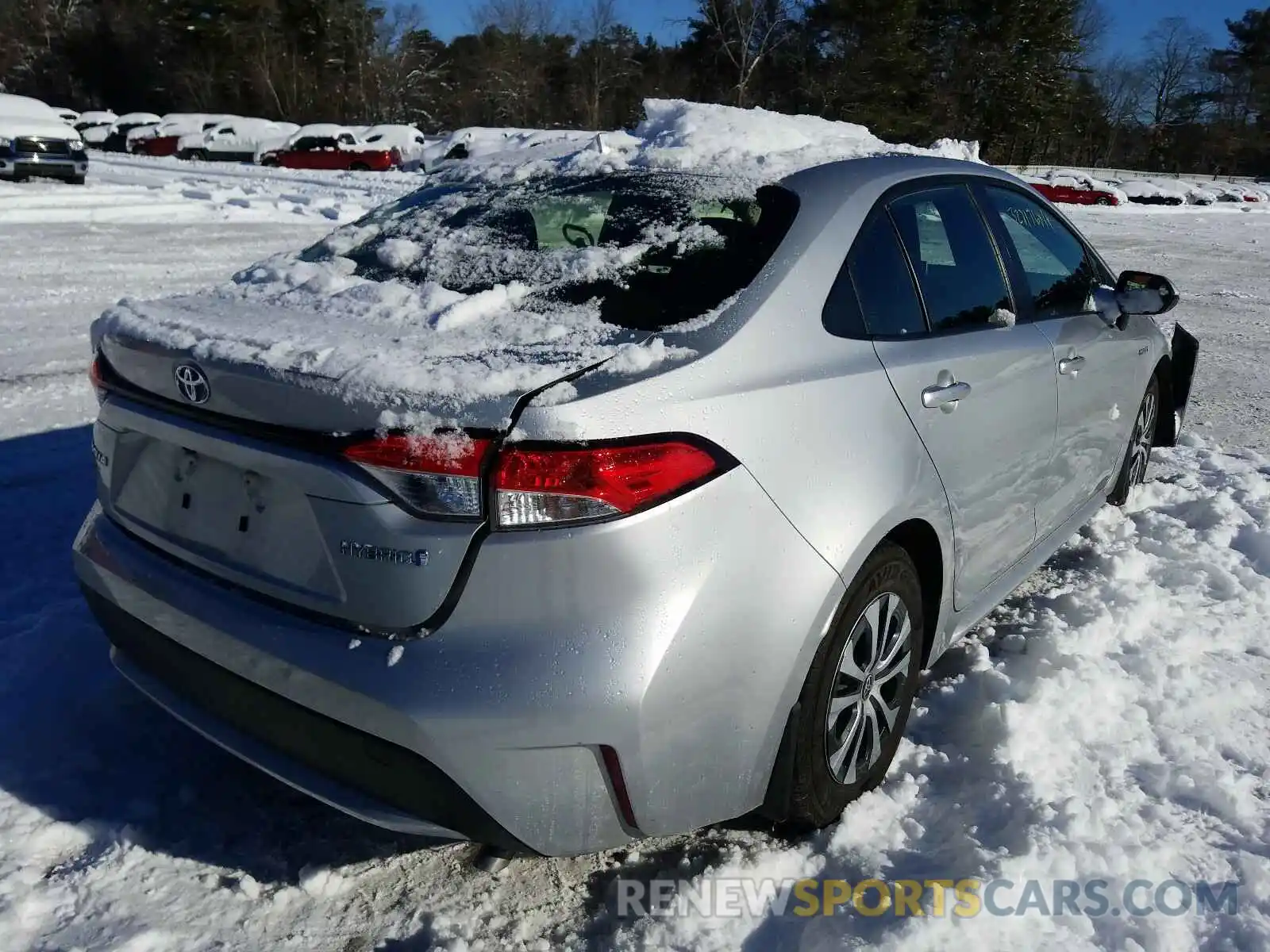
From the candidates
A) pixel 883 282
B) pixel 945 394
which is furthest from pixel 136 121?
pixel 945 394

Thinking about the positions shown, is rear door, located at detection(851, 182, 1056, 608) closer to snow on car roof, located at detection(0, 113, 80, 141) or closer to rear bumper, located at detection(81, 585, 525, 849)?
rear bumper, located at detection(81, 585, 525, 849)

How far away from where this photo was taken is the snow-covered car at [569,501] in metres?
1.82

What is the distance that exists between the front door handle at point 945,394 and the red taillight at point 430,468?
124 cm

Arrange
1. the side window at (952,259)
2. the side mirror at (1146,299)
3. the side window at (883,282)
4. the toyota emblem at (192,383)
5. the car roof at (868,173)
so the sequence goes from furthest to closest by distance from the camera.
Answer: the side mirror at (1146,299)
the side window at (952,259)
the car roof at (868,173)
the side window at (883,282)
the toyota emblem at (192,383)

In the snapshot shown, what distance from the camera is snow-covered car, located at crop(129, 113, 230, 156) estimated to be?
36781 mm

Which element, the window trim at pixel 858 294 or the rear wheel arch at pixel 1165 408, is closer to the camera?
the window trim at pixel 858 294

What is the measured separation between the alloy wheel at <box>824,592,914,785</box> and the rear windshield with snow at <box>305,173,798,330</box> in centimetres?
87

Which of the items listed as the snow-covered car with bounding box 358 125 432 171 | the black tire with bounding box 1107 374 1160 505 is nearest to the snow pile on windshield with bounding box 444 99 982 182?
the black tire with bounding box 1107 374 1160 505

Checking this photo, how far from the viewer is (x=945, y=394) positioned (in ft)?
8.42

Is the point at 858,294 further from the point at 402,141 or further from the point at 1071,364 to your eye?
the point at 402,141

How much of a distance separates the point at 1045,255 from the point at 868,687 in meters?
1.96

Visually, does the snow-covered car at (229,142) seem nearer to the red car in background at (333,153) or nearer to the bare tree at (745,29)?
the red car in background at (333,153)

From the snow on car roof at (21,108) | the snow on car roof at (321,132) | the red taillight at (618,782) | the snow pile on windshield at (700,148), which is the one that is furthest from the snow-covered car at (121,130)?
the red taillight at (618,782)

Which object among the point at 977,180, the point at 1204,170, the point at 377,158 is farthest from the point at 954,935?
the point at 1204,170
